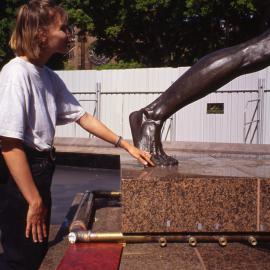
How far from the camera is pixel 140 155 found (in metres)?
3.00

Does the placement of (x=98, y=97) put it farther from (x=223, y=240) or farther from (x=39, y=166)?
(x=39, y=166)

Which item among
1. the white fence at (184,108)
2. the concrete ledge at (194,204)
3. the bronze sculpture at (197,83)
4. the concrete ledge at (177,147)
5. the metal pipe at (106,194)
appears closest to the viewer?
the concrete ledge at (194,204)

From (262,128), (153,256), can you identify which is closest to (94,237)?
(153,256)

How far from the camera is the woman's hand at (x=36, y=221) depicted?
223cm

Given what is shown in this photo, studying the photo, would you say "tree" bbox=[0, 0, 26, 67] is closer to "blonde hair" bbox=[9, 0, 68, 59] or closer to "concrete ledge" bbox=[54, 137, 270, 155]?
"concrete ledge" bbox=[54, 137, 270, 155]

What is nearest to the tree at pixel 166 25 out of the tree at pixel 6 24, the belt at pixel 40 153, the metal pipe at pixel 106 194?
the tree at pixel 6 24

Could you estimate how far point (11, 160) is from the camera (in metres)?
2.16

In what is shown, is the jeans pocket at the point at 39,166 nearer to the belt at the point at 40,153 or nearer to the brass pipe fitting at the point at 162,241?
the belt at the point at 40,153

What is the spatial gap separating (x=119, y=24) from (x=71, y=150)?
61.3 ft

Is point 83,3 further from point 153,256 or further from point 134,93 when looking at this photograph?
point 153,256

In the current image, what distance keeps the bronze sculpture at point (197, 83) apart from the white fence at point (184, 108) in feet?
36.9

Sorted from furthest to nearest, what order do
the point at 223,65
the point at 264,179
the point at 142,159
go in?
the point at 223,65 < the point at 142,159 < the point at 264,179

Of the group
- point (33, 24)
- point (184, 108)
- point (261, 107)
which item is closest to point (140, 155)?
point (33, 24)

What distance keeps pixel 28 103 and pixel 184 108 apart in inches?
518
